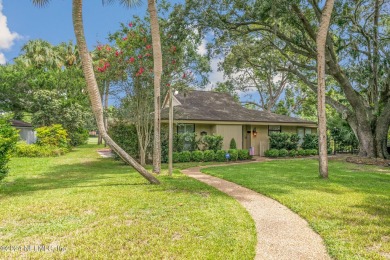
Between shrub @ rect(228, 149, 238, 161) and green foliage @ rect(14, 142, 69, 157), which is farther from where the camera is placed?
green foliage @ rect(14, 142, 69, 157)

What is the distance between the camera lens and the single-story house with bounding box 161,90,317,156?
17625 millimetres

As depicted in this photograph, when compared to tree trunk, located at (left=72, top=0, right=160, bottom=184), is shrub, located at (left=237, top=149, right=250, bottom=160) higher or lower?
lower

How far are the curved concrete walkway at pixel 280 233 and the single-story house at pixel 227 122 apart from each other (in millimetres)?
10275

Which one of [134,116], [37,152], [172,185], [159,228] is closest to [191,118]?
[134,116]

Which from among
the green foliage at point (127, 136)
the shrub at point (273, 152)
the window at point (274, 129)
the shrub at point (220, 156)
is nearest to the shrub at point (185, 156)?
the shrub at point (220, 156)

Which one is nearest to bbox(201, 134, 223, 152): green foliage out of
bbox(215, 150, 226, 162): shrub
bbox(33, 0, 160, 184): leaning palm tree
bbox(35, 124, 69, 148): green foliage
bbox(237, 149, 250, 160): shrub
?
bbox(215, 150, 226, 162): shrub

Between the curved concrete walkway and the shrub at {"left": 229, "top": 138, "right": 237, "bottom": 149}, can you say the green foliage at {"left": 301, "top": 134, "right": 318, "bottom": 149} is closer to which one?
the shrub at {"left": 229, "top": 138, "right": 237, "bottom": 149}

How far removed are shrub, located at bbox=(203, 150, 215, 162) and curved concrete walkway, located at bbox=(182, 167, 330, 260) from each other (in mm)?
9532

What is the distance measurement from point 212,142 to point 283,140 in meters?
6.29

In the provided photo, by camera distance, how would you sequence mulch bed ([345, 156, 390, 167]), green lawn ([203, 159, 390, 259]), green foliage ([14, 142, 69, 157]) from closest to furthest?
green lawn ([203, 159, 390, 259]) → mulch bed ([345, 156, 390, 167]) → green foliage ([14, 142, 69, 157])

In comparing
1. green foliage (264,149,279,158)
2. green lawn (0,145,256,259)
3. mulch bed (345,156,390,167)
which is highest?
green foliage (264,149,279,158)

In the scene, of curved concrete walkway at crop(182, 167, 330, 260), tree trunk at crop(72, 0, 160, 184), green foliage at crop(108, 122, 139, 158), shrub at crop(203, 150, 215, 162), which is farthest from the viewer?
shrub at crop(203, 150, 215, 162)

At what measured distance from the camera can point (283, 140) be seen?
1981cm

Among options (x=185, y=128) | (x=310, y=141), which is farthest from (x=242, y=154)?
(x=310, y=141)
